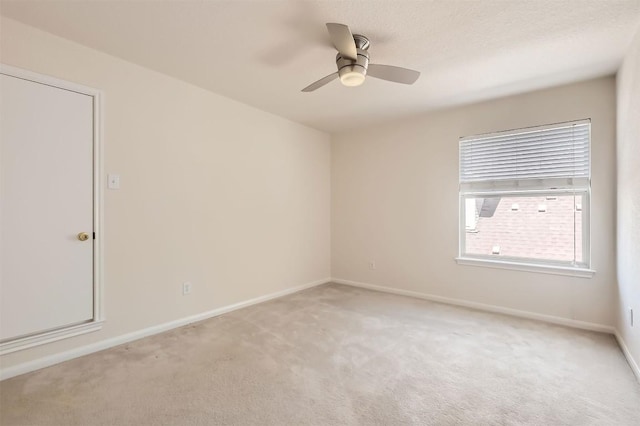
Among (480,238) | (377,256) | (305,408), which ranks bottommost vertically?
(305,408)

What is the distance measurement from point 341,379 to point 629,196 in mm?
2619

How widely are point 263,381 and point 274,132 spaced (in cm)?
300

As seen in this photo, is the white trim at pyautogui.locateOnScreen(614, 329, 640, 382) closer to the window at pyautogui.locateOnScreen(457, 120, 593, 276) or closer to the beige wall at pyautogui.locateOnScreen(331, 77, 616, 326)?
the beige wall at pyautogui.locateOnScreen(331, 77, 616, 326)

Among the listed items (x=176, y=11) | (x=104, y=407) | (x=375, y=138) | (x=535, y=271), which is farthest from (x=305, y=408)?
(x=375, y=138)

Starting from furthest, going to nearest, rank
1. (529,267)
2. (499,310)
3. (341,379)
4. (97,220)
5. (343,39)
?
(499,310) → (529,267) → (97,220) → (341,379) → (343,39)

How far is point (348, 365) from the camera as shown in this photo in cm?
225

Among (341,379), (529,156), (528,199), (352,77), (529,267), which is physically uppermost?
(352,77)

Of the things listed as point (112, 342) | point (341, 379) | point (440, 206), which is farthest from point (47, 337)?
point (440, 206)

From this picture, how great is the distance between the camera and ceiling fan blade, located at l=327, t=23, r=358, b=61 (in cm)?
175

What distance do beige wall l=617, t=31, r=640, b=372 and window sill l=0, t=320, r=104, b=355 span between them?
4.12 metres

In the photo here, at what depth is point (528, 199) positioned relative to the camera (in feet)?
10.9

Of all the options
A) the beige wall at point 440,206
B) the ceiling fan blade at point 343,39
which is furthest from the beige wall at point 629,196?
the ceiling fan blade at point 343,39

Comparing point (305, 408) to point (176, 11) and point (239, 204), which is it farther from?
point (176, 11)

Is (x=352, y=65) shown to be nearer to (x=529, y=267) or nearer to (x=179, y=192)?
(x=179, y=192)
